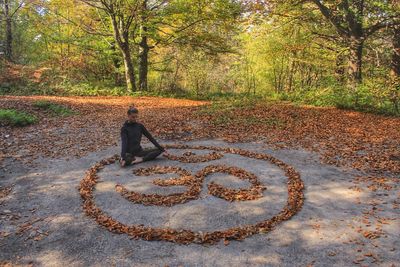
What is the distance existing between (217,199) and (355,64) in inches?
600

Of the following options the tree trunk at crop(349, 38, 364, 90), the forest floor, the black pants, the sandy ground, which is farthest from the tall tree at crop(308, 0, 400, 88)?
the black pants

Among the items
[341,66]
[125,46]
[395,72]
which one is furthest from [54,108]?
[395,72]

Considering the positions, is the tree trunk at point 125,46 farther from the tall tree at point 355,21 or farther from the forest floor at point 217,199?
the tall tree at point 355,21

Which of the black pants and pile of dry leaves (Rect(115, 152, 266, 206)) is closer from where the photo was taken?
pile of dry leaves (Rect(115, 152, 266, 206))

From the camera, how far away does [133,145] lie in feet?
32.6

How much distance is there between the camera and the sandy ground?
5.52 m

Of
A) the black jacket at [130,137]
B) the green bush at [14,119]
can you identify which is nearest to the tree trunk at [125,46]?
the green bush at [14,119]

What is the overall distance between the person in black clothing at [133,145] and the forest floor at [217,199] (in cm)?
25

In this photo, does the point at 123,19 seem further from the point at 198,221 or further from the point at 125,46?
the point at 198,221

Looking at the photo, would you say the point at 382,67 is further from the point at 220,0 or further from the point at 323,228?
the point at 323,228

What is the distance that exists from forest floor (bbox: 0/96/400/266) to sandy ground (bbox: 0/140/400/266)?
23 millimetres

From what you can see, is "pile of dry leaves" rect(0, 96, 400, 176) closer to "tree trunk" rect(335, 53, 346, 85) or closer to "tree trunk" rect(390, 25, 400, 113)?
"tree trunk" rect(390, 25, 400, 113)

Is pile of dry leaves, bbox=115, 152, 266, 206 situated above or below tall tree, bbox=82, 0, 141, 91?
below

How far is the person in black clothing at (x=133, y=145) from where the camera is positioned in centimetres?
953
